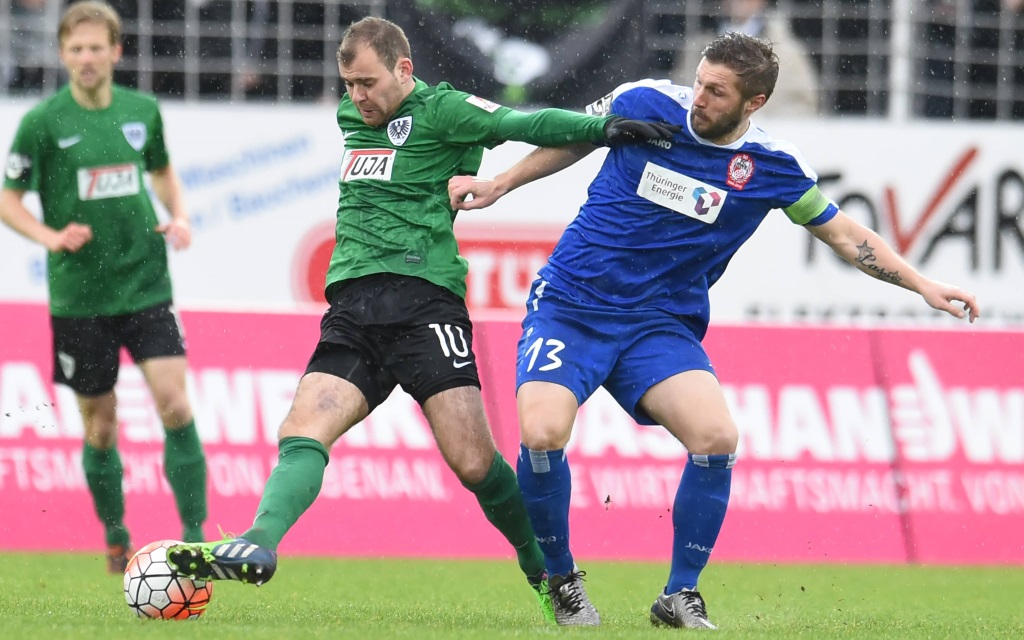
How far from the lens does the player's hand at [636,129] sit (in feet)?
A: 19.5

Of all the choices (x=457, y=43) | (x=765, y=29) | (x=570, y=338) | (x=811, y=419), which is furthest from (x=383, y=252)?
(x=765, y=29)

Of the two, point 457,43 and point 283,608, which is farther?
point 457,43

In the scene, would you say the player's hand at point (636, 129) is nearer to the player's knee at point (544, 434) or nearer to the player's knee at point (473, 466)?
the player's knee at point (544, 434)

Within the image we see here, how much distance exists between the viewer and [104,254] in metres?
7.88

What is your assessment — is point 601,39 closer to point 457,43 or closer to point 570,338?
point 457,43

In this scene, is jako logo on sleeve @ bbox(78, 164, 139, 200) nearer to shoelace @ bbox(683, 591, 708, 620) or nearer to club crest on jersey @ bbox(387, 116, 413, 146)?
club crest on jersey @ bbox(387, 116, 413, 146)

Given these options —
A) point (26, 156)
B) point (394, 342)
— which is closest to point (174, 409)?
point (26, 156)

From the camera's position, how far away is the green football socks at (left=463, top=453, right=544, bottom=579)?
6.07 meters

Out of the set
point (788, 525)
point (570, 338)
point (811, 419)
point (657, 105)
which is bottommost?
point (788, 525)

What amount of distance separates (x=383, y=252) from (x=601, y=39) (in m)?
6.40

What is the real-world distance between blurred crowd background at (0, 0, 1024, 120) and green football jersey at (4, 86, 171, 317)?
400cm

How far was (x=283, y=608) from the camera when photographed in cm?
638

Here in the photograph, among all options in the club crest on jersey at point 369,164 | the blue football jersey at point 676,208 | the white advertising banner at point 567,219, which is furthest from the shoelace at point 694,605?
the white advertising banner at point 567,219

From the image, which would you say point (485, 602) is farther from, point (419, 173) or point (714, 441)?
point (419, 173)
